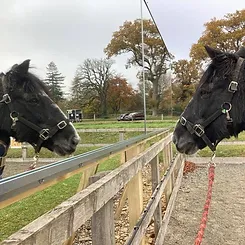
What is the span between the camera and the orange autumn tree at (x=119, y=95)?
2.38 metres

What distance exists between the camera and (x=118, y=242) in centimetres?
296

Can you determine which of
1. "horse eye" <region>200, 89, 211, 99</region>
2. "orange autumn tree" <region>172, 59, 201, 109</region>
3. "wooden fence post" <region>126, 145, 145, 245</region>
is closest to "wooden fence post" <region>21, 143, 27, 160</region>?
"wooden fence post" <region>126, 145, 145, 245</region>

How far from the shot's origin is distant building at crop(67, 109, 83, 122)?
1897mm

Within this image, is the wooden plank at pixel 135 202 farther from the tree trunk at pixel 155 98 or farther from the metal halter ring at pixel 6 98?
the tree trunk at pixel 155 98

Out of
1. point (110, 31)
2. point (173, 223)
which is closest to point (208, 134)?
point (110, 31)

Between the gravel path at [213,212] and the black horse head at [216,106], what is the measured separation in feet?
3.99

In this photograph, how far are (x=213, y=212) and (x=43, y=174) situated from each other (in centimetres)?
365

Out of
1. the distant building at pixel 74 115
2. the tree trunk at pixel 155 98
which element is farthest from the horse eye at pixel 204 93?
the tree trunk at pixel 155 98

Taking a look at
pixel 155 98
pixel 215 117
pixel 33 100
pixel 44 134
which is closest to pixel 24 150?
A: pixel 44 134

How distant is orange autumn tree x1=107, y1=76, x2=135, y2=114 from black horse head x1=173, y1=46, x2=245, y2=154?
0.55m

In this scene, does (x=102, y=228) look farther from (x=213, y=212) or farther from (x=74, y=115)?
(x=213, y=212)

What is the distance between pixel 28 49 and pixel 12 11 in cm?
17

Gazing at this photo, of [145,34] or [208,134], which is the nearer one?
[208,134]

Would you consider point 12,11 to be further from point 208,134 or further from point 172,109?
point 172,109
